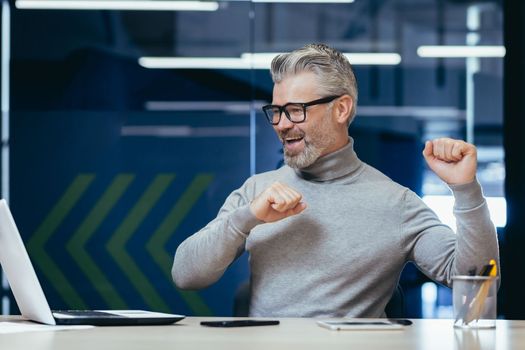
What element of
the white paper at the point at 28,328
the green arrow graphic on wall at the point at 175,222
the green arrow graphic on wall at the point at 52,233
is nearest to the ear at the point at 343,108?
the white paper at the point at 28,328

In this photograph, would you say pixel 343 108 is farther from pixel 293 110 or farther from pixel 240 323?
pixel 240 323

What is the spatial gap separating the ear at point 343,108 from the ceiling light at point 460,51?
191 cm

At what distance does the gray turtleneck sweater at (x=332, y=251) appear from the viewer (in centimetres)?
287

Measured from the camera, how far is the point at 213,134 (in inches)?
194

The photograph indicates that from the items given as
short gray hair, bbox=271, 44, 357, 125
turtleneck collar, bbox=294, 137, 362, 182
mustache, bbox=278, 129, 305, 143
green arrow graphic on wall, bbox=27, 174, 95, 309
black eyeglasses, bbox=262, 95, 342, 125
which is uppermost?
short gray hair, bbox=271, 44, 357, 125

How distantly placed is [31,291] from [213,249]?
2.20ft

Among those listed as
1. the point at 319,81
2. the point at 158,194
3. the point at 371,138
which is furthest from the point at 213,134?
the point at 319,81

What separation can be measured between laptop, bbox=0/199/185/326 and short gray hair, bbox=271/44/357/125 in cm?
99

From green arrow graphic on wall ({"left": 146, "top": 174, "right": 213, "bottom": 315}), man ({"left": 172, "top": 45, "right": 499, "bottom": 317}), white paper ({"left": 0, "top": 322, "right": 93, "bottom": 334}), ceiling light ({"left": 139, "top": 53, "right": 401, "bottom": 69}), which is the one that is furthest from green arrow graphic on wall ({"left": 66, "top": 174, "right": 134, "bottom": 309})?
white paper ({"left": 0, "top": 322, "right": 93, "bottom": 334})

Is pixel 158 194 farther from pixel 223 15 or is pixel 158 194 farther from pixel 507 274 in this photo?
pixel 507 274

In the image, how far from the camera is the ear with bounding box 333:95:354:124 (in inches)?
121

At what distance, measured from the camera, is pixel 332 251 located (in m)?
2.91

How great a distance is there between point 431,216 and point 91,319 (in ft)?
Result: 3.88

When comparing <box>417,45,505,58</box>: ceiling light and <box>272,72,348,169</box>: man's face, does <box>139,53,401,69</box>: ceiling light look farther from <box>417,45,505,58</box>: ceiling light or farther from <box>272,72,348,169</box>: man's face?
<box>272,72,348,169</box>: man's face
